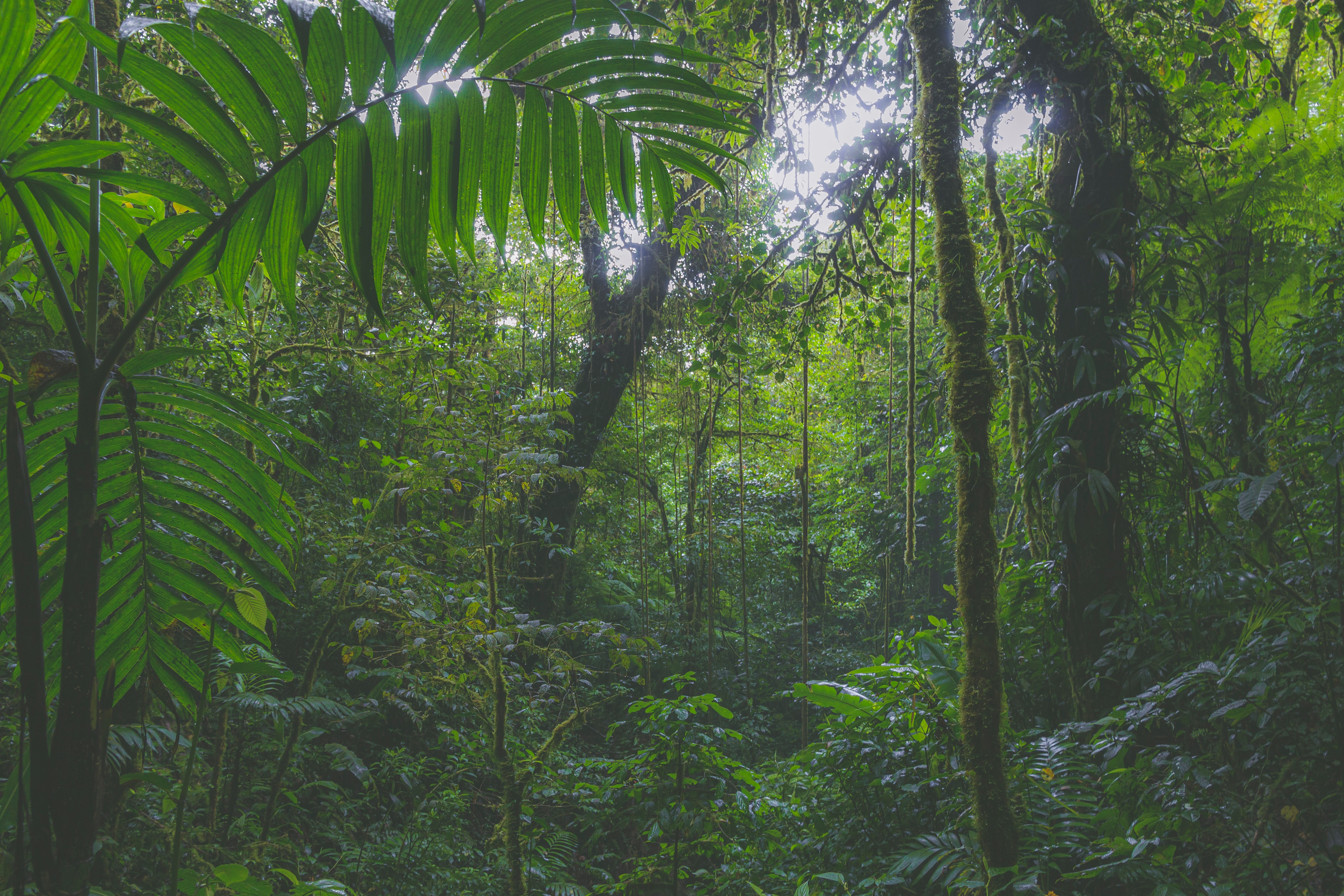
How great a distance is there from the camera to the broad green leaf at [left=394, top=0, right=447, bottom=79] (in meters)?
0.80

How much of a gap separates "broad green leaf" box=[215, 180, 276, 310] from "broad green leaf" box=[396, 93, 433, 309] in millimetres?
161

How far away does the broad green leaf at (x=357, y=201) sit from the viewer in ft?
2.75

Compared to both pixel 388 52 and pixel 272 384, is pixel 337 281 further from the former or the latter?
pixel 388 52

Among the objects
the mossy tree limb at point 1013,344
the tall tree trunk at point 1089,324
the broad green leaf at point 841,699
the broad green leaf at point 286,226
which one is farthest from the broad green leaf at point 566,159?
the tall tree trunk at point 1089,324

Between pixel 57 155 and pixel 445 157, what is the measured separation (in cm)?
41

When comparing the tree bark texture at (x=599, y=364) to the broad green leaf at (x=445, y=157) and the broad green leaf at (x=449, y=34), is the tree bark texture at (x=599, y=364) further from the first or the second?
the broad green leaf at (x=449, y=34)

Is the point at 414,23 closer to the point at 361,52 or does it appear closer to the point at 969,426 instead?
the point at 361,52

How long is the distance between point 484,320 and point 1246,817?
462 cm

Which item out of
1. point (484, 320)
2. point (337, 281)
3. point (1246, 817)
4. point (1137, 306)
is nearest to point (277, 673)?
point (1246, 817)

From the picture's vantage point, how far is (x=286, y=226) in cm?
89

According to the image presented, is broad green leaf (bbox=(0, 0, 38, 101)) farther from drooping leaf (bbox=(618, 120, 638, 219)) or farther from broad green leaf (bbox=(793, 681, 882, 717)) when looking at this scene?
broad green leaf (bbox=(793, 681, 882, 717))

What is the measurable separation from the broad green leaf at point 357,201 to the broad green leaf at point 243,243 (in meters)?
0.09

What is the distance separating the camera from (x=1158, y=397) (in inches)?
93.4

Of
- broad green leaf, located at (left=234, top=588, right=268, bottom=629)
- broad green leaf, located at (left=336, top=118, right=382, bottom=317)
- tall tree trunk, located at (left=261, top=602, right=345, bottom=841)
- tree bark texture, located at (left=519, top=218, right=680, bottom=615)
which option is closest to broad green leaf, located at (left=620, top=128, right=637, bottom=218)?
broad green leaf, located at (left=336, top=118, right=382, bottom=317)
